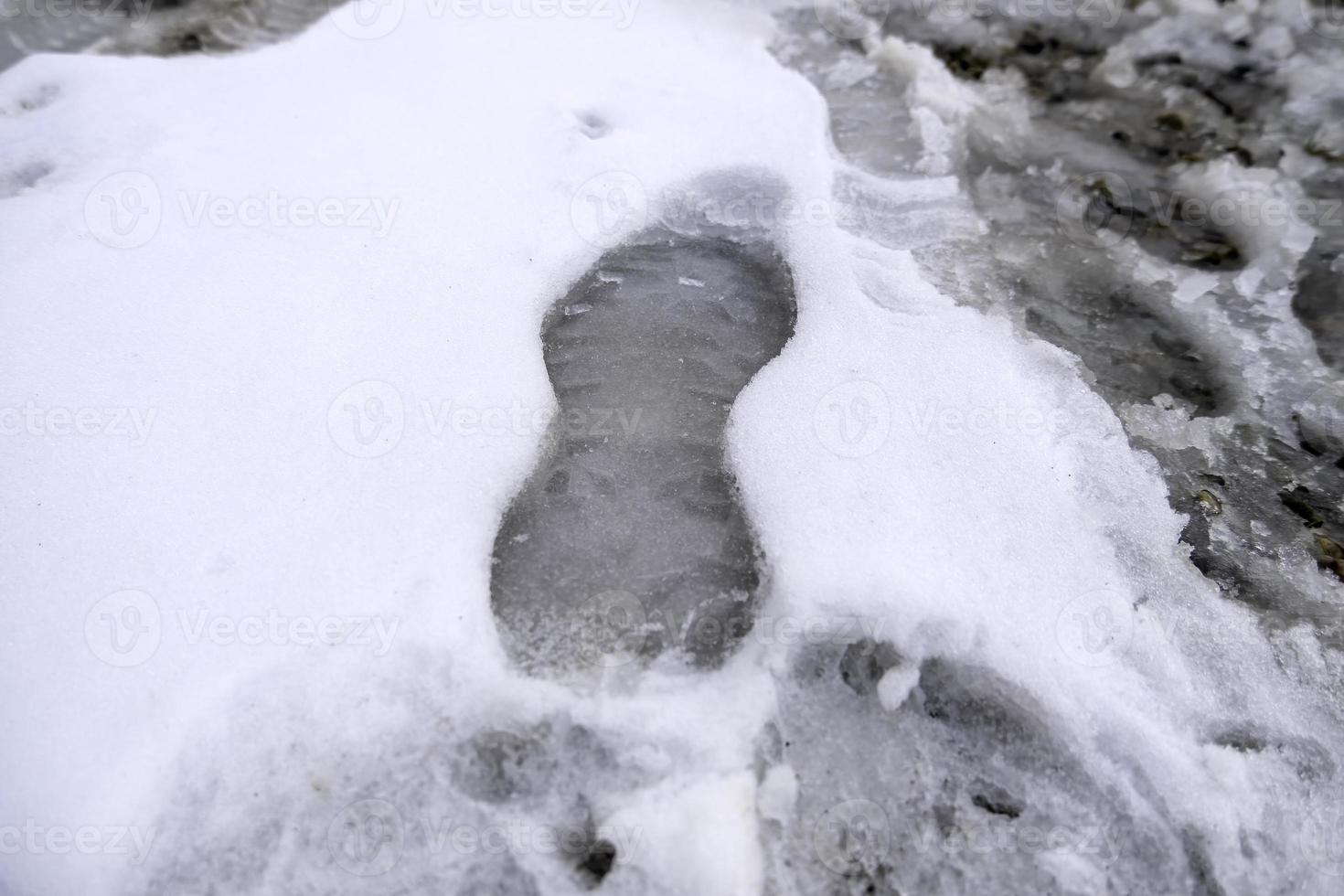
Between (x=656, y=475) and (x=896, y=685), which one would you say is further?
(x=656, y=475)

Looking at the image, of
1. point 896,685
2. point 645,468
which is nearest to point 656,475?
point 645,468

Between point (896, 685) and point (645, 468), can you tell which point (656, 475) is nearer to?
point (645, 468)

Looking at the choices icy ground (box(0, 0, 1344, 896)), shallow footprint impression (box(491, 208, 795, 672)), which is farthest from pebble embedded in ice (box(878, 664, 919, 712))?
shallow footprint impression (box(491, 208, 795, 672))

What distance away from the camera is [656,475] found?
2.58 metres

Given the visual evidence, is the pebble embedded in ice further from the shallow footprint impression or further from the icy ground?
the shallow footprint impression

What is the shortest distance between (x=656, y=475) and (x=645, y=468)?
49 millimetres

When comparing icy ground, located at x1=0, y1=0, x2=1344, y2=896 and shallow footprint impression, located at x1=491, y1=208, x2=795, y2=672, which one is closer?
icy ground, located at x1=0, y1=0, x2=1344, y2=896

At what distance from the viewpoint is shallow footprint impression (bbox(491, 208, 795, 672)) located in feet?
7.47

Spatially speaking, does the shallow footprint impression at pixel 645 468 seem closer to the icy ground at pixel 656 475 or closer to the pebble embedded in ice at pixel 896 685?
the icy ground at pixel 656 475

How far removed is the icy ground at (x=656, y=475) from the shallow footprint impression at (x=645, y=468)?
0.02 metres

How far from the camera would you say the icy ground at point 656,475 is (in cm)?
202

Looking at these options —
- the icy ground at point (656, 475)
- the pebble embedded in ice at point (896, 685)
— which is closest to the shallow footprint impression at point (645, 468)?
the icy ground at point (656, 475)

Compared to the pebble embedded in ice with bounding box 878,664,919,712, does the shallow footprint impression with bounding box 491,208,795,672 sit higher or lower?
higher

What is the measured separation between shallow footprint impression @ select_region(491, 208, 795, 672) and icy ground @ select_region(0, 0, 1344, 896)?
0.02 m
